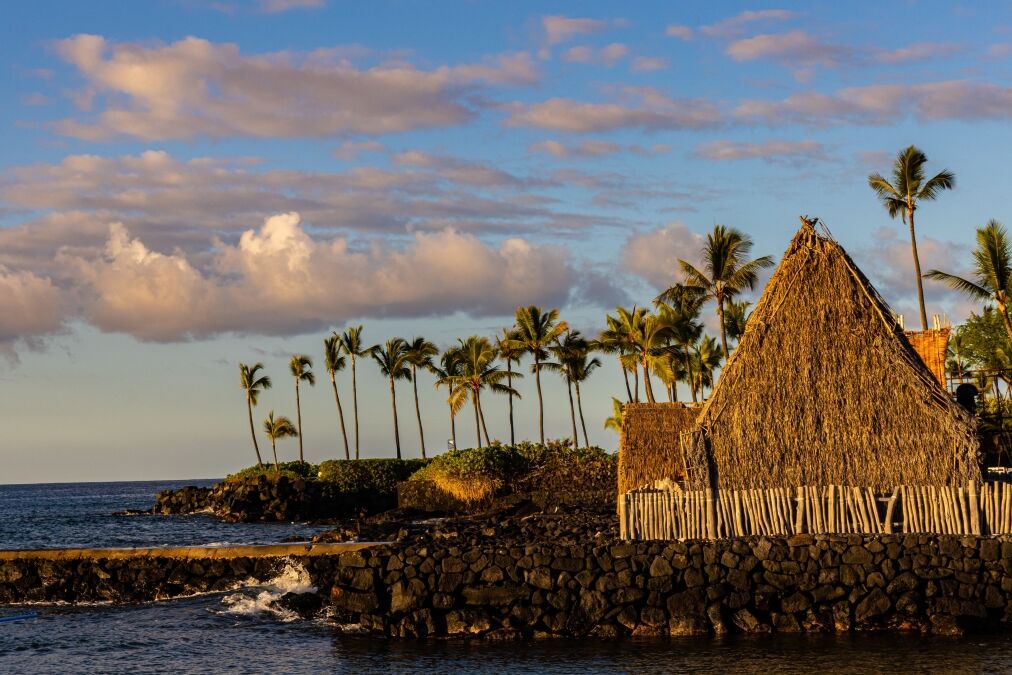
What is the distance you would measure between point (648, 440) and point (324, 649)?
15733 mm

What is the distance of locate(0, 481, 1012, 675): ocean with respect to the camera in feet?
62.4

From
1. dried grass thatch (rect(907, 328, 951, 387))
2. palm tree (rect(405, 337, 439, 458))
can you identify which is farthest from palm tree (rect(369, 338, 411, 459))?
dried grass thatch (rect(907, 328, 951, 387))

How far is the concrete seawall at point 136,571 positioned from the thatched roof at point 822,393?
9577mm

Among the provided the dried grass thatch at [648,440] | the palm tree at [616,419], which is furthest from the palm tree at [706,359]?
the dried grass thatch at [648,440]

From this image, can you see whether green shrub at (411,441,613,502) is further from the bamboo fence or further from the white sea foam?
the bamboo fence

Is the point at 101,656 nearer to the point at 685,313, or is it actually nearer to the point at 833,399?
the point at 833,399

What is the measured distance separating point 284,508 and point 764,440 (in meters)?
46.0

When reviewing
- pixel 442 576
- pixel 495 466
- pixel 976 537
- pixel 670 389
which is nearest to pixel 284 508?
pixel 495 466

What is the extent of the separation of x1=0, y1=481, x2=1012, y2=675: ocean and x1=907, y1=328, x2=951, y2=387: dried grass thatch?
14415 millimetres

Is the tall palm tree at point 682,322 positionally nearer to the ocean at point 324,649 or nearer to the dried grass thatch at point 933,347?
the dried grass thatch at point 933,347

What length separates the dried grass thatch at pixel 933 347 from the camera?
33312mm

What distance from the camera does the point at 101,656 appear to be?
72.7 feet

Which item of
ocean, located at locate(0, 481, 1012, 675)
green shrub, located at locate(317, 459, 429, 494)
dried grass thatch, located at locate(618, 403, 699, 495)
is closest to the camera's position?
ocean, located at locate(0, 481, 1012, 675)

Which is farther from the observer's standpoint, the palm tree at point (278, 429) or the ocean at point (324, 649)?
the palm tree at point (278, 429)
